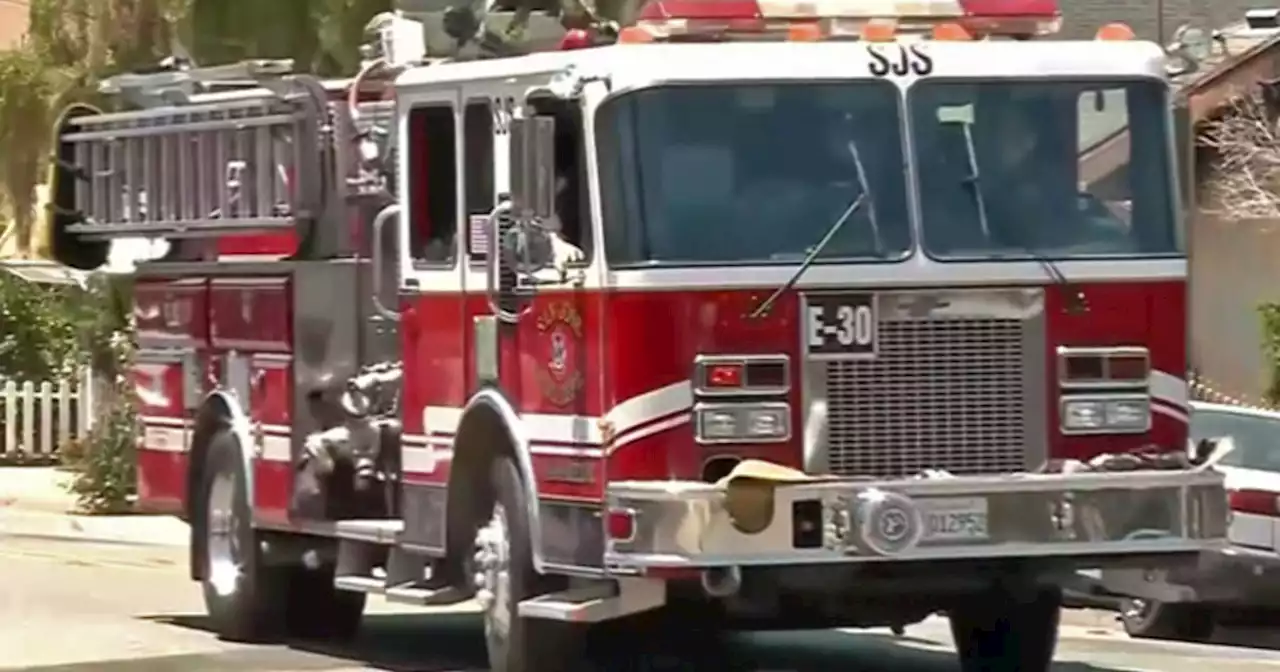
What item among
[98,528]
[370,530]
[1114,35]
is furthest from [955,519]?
[98,528]

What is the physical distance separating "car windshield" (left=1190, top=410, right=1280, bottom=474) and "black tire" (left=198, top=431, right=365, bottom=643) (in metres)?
4.90

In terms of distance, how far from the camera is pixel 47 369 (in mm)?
29375

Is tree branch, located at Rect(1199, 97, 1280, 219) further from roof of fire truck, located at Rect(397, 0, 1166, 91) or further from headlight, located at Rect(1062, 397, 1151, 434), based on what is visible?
headlight, located at Rect(1062, 397, 1151, 434)

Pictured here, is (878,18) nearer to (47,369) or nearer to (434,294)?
(434,294)

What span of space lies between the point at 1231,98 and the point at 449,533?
1427 cm

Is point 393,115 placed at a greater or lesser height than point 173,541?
greater

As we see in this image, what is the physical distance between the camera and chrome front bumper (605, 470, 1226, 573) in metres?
11.5

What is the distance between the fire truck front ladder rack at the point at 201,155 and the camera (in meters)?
14.8

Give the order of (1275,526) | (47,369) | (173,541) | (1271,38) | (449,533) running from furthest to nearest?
(47,369) < (1271,38) < (173,541) < (1275,526) < (449,533)

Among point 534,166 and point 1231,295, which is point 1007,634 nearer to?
point 534,166

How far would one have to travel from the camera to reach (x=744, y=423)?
1175 cm

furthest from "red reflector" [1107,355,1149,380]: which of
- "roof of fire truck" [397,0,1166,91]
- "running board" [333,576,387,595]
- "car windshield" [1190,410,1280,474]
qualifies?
"car windshield" [1190,410,1280,474]

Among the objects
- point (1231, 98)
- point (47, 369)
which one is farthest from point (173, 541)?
point (1231, 98)

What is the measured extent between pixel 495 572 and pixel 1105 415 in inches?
105
